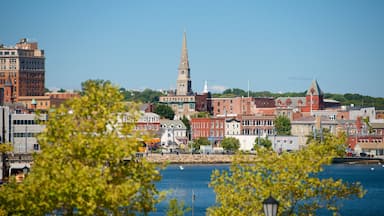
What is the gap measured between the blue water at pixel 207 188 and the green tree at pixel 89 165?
A: 28.1 metres

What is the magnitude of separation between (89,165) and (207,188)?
208ft

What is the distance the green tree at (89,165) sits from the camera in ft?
75.3

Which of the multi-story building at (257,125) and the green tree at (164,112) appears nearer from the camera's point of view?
the multi-story building at (257,125)

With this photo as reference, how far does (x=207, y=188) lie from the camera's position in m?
87.0

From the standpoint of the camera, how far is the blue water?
66.6 metres

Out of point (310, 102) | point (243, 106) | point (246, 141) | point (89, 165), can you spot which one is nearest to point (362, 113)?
point (310, 102)

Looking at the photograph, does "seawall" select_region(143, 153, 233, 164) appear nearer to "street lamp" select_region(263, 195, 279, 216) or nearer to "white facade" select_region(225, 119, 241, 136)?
"white facade" select_region(225, 119, 241, 136)

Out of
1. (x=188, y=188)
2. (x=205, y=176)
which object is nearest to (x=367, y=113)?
(x=205, y=176)

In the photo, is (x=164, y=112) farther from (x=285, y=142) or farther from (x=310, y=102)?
(x=285, y=142)

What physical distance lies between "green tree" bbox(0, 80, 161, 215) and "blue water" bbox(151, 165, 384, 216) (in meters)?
28.1

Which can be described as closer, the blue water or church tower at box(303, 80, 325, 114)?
the blue water

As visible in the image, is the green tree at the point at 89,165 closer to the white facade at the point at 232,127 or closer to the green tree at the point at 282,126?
the green tree at the point at 282,126

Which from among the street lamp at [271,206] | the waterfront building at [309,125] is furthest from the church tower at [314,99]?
the street lamp at [271,206]

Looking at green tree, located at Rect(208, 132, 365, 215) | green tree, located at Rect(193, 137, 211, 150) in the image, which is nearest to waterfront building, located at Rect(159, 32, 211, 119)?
green tree, located at Rect(193, 137, 211, 150)
